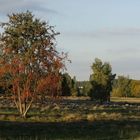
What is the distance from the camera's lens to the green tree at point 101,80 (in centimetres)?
9291

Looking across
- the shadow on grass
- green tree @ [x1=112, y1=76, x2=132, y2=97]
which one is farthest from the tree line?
green tree @ [x1=112, y1=76, x2=132, y2=97]

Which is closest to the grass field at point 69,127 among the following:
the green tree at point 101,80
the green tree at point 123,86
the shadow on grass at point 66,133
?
the shadow on grass at point 66,133

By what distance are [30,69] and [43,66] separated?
1.23m

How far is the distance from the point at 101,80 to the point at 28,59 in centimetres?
5125

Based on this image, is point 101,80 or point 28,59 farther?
point 101,80

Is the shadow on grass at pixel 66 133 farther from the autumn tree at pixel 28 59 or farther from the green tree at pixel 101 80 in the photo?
the green tree at pixel 101 80

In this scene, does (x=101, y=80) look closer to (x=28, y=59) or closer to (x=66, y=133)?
(x=28, y=59)

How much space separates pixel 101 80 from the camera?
9419cm

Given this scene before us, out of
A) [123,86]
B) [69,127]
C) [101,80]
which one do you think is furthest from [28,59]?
[123,86]

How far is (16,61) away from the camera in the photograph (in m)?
44.1

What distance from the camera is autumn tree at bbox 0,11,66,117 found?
44.1 meters

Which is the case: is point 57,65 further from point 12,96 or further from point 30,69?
point 12,96

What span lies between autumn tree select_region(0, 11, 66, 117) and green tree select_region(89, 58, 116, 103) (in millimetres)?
47919

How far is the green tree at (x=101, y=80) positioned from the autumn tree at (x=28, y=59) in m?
47.9
